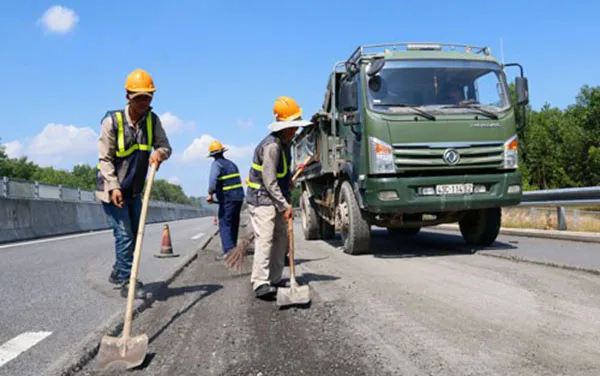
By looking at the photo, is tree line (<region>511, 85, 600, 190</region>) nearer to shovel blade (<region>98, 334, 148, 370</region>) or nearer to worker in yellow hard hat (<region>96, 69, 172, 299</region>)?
worker in yellow hard hat (<region>96, 69, 172, 299</region>)

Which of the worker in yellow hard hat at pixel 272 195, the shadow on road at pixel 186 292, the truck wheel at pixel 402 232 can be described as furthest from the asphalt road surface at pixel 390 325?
the truck wheel at pixel 402 232

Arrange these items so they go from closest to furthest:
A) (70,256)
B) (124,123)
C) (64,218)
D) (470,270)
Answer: (124,123), (470,270), (70,256), (64,218)

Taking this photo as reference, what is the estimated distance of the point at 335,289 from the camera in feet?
16.5

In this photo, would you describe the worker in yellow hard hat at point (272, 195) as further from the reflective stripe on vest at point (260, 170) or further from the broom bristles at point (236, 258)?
the broom bristles at point (236, 258)

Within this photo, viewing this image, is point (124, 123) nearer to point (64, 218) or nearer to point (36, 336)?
point (36, 336)

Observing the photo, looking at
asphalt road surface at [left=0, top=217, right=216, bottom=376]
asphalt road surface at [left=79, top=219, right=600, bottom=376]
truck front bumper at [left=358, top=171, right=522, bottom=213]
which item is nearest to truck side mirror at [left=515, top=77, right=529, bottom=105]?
truck front bumper at [left=358, top=171, right=522, bottom=213]

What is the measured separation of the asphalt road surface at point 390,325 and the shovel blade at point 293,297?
82 mm

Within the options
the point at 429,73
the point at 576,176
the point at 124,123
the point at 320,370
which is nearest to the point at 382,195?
the point at 429,73

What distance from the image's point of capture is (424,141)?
6887 millimetres

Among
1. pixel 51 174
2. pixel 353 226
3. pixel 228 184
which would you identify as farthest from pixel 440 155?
pixel 51 174

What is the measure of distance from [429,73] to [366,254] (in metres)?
2.84

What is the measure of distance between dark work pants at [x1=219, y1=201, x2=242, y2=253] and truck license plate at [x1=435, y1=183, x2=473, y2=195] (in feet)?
10.1

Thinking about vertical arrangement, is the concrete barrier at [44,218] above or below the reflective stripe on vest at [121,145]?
below

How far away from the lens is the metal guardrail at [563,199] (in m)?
8.99
